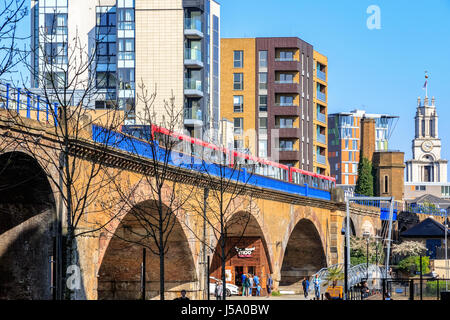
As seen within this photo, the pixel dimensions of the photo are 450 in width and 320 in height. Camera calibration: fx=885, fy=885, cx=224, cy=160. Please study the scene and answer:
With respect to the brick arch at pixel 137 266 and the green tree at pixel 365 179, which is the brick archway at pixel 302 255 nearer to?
the brick arch at pixel 137 266

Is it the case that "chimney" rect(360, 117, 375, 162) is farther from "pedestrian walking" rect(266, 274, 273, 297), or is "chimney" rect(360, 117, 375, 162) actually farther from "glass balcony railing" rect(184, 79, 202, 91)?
"pedestrian walking" rect(266, 274, 273, 297)

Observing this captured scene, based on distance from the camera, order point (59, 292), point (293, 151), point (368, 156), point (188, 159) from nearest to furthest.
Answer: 1. point (59, 292)
2. point (188, 159)
3. point (293, 151)
4. point (368, 156)

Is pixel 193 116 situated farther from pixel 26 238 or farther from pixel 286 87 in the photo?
pixel 26 238

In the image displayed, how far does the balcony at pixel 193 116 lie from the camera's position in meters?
73.2

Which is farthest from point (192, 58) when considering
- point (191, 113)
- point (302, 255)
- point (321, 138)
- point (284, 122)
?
point (321, 138)

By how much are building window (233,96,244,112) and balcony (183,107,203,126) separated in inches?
837

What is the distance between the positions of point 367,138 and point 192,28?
224ft

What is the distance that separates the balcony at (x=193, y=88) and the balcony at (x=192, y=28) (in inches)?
147

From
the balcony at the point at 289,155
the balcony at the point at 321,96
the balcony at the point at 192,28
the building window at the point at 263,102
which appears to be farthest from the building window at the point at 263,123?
the balcony at the point at 192,28

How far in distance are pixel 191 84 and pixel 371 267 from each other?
854 inches

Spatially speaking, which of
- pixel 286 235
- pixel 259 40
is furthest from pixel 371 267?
pixel 259 40
